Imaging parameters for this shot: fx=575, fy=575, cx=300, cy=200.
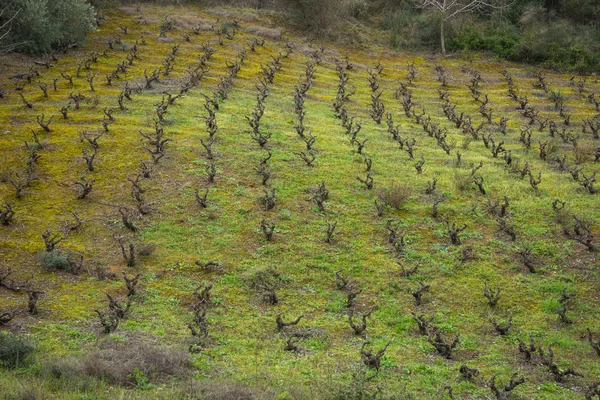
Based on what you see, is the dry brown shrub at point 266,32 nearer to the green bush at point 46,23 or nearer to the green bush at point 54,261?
the green bush at point 46,23

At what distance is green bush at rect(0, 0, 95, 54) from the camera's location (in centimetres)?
3045

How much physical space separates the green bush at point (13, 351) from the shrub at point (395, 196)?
1174cm

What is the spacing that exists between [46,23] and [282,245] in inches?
929

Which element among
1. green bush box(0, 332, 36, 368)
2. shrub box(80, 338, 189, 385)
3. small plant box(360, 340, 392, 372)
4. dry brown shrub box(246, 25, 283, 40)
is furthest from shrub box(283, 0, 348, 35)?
green bush box(0, 332, 36, 368)

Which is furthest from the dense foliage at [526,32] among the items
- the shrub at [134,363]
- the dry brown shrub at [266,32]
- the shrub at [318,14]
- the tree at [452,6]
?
the shrub at [134,363]

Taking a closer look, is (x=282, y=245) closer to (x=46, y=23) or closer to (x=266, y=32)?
(x=46, y=23)

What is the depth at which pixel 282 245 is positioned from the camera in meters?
16.1

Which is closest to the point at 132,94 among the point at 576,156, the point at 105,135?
the point at 105,135

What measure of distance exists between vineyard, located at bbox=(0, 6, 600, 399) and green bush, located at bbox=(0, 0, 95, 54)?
2.01m

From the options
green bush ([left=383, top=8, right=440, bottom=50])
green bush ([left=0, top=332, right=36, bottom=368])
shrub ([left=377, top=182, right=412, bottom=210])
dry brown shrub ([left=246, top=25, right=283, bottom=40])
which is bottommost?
dry brown shrub ([left=246, top=25, right=283, bottom=40])

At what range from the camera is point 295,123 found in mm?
26438

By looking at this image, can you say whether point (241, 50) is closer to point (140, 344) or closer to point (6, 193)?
point (6, 193)

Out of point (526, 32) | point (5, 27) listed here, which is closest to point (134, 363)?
point (5, 27)

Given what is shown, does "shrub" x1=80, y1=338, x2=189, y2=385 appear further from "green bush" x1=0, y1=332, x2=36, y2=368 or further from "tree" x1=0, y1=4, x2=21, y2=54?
"tree" x1=0, y1=4, x2=21, y2=54
